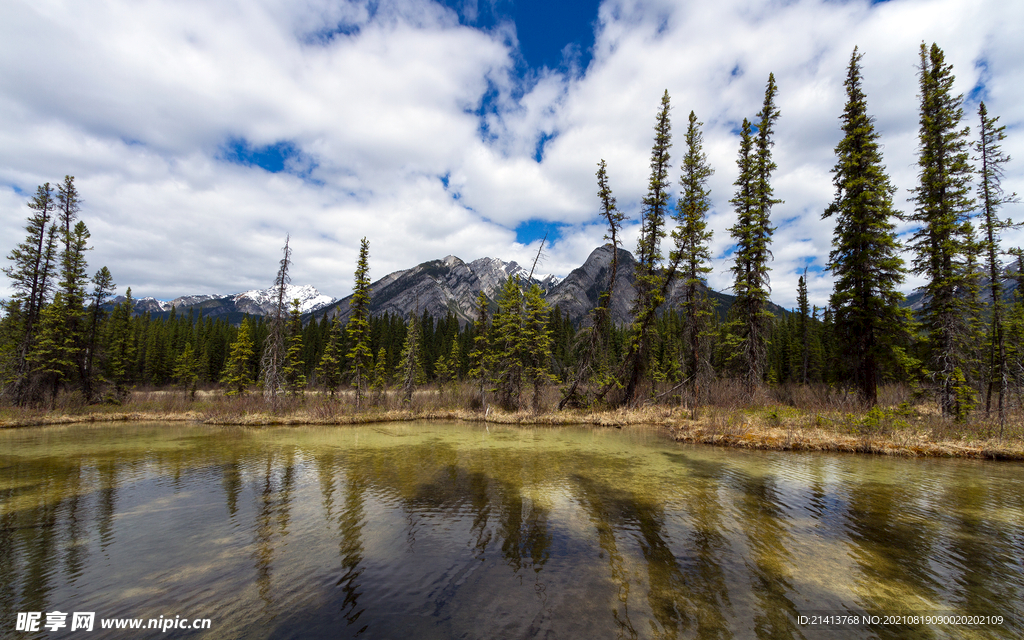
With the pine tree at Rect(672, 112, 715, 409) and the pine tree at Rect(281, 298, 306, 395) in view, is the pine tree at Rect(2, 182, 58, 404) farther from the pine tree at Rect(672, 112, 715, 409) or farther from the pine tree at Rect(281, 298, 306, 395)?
the pine tree at Rect(672, 112, 715, 409)

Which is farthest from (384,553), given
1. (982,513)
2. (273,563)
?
(982,513)

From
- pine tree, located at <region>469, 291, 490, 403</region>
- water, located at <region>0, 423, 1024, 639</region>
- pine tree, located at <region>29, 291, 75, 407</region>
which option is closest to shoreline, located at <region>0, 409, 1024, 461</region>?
water, located at <region>0, 423, 1024, 639</region>

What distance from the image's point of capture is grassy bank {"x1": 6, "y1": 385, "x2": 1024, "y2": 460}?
565 inches

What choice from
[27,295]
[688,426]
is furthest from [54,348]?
[688,426]

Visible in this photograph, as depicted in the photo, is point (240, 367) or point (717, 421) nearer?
point (717, 421)

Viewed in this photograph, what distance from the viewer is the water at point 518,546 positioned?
4930mm

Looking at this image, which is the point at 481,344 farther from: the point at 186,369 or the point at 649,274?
the point at 186,369

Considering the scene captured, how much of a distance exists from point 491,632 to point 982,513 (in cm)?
1150

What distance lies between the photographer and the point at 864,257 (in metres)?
19.2

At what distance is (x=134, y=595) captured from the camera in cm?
538

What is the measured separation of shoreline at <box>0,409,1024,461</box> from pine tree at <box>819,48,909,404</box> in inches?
200

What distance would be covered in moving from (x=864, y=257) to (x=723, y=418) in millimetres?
11242

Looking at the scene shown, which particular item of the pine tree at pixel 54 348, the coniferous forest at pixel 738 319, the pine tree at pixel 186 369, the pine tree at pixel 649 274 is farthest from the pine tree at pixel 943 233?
the pine tree at pixel 186 369

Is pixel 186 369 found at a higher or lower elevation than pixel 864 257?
lower
